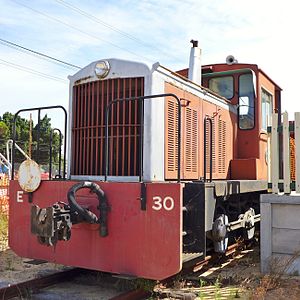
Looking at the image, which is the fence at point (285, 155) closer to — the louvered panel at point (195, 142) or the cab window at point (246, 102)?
the louvered panel at point (195, 142)

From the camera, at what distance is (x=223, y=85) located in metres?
6.99

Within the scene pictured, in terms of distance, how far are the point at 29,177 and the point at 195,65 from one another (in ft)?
10.4

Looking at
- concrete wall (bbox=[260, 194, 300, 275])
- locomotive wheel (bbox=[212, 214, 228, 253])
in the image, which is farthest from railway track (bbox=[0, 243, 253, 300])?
concrete wall (bbox=[260, 194, 300, 275])

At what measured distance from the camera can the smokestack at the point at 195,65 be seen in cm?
652

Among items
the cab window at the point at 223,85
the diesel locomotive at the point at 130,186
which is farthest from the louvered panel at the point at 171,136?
the cab window at the point at 223,85

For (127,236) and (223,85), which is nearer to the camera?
(127,236)

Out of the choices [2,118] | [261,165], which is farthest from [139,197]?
[2,118]

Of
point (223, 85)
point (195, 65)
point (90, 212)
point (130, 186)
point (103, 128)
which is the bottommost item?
point (90, 212)

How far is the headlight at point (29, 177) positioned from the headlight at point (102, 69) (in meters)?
1.32

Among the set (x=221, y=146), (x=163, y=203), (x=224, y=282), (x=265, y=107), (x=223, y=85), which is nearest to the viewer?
(x=163, y=203)

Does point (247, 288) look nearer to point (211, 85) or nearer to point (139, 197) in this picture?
point (139, 197)

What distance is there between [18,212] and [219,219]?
96.6 inches

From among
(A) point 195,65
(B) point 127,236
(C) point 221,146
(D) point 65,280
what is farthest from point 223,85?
(D) point 65,280

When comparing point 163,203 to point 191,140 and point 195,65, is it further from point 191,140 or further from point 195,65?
point 195,65
